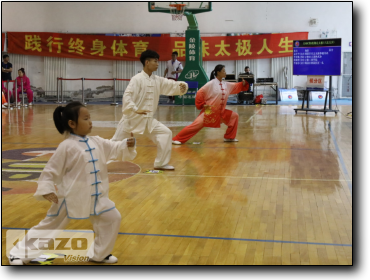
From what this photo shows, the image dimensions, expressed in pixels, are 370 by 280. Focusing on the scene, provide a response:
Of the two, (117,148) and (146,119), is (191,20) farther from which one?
(117,148)

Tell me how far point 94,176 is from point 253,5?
1628 cm

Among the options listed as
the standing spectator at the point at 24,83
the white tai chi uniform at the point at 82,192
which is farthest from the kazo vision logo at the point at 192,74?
the white tai chi uniform at the point at 82,192

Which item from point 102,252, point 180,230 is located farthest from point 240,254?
point 102,252

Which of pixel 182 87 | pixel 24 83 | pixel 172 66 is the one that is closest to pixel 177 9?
pixel 172 66

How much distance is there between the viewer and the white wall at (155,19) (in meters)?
17.7

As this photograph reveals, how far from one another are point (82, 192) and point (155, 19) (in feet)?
52.8

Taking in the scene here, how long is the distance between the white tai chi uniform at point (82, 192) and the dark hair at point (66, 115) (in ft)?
0.26

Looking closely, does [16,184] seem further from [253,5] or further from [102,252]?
[253,5]

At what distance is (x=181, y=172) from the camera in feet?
19.2

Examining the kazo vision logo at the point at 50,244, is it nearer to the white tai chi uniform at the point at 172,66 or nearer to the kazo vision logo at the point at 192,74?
the kazo vision logo at the point at 192,74

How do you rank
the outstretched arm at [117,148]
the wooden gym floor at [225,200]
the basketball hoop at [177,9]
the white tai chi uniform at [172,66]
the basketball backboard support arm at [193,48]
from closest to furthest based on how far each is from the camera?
the outstretched arm at [117,148], the wooden gym floor at [225,200], the basketball hoop at [177,9], the basketball backboard support arm at [193,48], the white tai chi uniform at [172,66]

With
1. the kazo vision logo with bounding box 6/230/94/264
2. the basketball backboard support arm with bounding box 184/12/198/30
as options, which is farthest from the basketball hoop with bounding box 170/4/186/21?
the kazo vision logo with bounding box 6/230/94/264

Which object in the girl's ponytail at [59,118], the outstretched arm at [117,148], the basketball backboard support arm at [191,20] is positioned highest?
the basketball backboard support arm at [191,20]

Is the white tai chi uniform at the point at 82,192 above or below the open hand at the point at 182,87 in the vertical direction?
below
